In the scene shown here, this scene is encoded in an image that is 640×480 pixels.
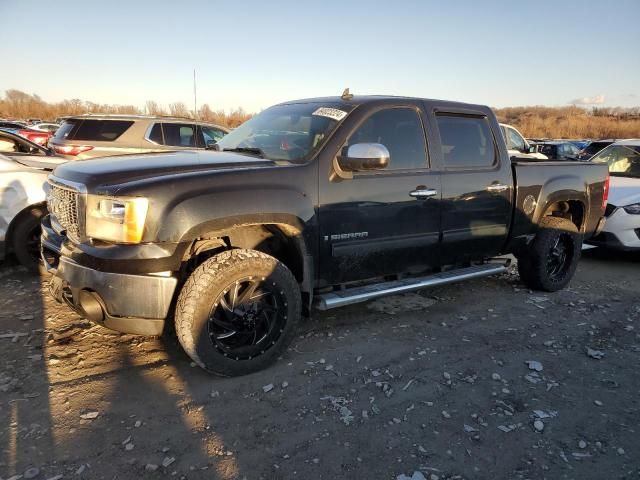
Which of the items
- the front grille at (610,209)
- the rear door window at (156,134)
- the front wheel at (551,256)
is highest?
the rear door window at (156,134)

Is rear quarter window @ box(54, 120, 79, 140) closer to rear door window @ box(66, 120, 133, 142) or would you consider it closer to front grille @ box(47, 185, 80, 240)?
rear door window @ box(66, 120, 133, 142)

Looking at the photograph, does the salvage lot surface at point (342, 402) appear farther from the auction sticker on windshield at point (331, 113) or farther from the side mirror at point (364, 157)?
the auction sticker on windshield at point (331, 113)

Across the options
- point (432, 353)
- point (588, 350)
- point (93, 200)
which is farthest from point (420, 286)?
point (93, 200)

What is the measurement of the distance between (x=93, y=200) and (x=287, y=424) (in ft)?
5.92

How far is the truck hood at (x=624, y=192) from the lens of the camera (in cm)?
654

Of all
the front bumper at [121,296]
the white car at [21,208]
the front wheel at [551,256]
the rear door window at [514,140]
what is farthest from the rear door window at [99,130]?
the rear door window at [514,140]

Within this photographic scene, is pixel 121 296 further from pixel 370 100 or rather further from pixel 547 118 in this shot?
pixel 547 118

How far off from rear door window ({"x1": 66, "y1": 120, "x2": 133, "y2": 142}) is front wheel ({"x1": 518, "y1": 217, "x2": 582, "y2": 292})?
6.60m

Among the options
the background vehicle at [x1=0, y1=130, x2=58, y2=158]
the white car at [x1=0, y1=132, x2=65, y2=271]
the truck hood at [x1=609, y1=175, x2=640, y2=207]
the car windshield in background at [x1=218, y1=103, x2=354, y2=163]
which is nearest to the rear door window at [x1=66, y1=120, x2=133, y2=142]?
the background vehicle at [x1=0, y1=130, x2=58, y2=158]

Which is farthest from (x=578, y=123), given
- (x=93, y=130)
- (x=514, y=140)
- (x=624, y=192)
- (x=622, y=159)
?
(x=93, y=130)


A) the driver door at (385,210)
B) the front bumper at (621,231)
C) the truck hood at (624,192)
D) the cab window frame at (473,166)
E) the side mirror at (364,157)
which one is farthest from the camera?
the truck hood at (624,192)

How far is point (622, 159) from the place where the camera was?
811cm

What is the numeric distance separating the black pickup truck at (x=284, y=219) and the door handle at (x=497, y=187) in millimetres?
15

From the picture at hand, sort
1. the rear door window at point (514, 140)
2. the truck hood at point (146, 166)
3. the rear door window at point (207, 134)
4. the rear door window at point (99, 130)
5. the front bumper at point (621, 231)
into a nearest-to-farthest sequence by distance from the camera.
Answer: the truck hood at point (146, 166)
the front bumper at point (621, 231)
the rear door window at point (99, 130)
the rear door window at point (207, 134)
the rear door window at point (514, 140)
